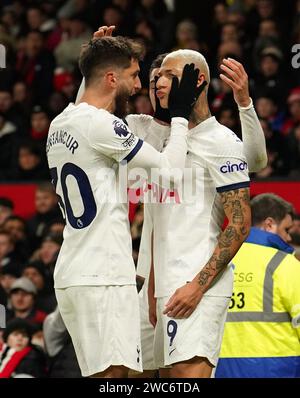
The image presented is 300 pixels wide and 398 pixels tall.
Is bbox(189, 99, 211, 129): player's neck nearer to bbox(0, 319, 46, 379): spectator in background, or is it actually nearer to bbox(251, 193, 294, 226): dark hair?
bbox(251, 193, 294, 226): dark hair

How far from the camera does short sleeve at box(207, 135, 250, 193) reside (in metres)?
5.68

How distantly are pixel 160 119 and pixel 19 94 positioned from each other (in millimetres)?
7835

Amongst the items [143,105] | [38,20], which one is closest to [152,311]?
[143,105]

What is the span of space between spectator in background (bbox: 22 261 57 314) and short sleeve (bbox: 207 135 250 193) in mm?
4739

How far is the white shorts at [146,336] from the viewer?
599cm

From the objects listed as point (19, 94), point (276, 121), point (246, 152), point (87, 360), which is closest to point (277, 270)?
point (246, 152)

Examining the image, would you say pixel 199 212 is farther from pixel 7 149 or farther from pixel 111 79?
pixel 7 149

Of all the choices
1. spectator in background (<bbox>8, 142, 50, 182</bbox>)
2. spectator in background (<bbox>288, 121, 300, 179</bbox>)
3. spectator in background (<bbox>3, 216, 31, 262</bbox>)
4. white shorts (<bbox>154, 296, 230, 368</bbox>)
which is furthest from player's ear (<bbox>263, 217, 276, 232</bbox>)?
spectator in background (<bbox>8, 142, 50, 182</bbox>)

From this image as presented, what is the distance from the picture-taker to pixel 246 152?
592 cm

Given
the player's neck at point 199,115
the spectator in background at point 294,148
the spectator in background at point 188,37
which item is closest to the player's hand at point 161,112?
the player's neck at point 199,115

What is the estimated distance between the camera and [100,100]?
572 cm

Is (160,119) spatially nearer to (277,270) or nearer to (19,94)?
(277,270)

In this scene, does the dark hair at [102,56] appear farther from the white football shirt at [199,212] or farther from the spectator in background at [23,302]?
the spectator in background at [23,302]
